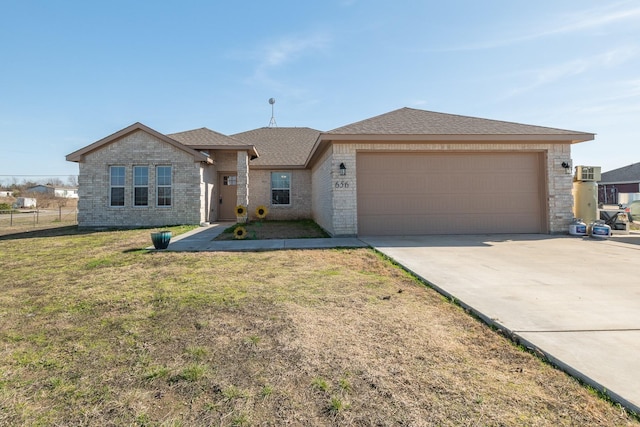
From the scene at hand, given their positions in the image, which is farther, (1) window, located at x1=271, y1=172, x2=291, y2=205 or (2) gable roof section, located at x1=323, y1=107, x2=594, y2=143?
(1) window, located at x1=271, y1=172, x2=291, y2=205

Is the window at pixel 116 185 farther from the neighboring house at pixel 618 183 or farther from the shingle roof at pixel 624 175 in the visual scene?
the shingle roof at pixel 624 175

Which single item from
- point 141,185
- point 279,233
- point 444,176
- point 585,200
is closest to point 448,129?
point 444,176

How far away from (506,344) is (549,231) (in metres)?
9.73

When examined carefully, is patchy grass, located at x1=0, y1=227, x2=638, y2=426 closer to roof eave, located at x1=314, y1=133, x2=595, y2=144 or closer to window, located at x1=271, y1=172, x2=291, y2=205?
roof eave, located at x1=314, y1=133, x2=595, y2=144

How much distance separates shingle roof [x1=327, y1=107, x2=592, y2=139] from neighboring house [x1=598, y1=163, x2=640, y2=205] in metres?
31.2

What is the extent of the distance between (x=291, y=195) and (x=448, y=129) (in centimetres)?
965

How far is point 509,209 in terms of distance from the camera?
420 inches

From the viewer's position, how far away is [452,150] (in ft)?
34.3

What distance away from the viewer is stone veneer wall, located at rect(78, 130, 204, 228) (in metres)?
13.9

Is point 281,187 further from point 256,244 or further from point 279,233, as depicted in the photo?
point 256,244

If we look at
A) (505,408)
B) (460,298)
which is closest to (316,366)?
(505,408)

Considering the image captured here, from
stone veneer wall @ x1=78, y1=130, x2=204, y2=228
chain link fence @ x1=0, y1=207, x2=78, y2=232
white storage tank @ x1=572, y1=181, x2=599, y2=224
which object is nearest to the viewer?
white storage tank @ x1=572, y1=181, x2=599, y2=224

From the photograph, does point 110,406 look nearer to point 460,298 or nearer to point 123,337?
point 123,337

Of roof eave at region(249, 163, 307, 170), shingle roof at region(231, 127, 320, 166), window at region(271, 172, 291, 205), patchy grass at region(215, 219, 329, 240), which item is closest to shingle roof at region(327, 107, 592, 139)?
patchy grass at region(215, 219, 329, 240)
